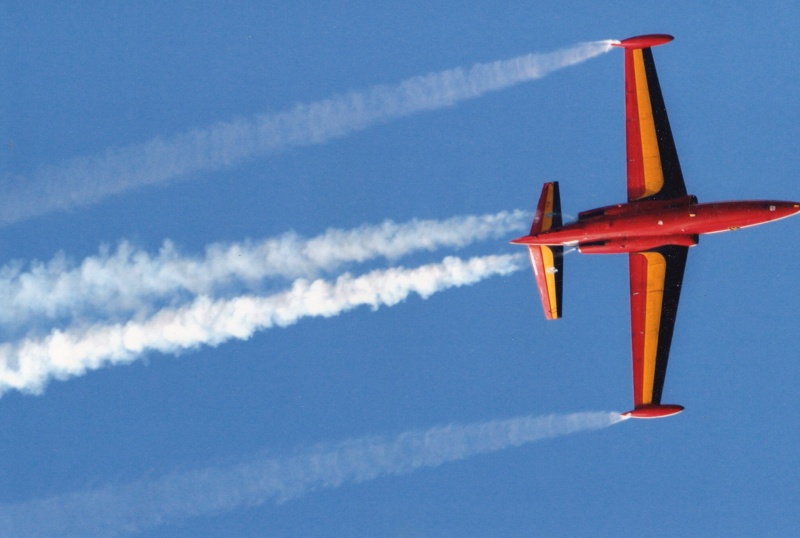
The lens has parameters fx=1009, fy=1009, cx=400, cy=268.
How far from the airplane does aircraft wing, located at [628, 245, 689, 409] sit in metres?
0.05

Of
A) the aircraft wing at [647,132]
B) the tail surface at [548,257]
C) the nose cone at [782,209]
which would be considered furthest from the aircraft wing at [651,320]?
the nose cone at [782,209]

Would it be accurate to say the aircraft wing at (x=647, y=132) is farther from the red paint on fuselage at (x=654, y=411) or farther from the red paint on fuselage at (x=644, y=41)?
the red paint on fuselage at (x=654, y=411)

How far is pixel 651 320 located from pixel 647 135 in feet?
27.3

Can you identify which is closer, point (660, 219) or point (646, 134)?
point (660, 219)

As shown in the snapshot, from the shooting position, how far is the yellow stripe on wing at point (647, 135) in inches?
1758

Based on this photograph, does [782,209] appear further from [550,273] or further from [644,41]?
[550,273]

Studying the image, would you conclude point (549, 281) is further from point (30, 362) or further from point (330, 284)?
point (30, 362)

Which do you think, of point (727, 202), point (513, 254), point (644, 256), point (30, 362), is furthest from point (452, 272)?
point (30, 362)

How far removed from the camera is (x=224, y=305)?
147 ft

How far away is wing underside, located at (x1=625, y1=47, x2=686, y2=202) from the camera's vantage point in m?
44.7

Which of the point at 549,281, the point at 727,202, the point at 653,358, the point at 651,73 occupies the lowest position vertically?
the point at 653,358

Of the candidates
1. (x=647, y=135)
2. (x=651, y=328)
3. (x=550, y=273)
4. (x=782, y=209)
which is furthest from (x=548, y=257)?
(x=782, y=209)

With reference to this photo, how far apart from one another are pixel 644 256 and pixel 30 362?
2733 cm

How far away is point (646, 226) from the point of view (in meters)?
43.8
